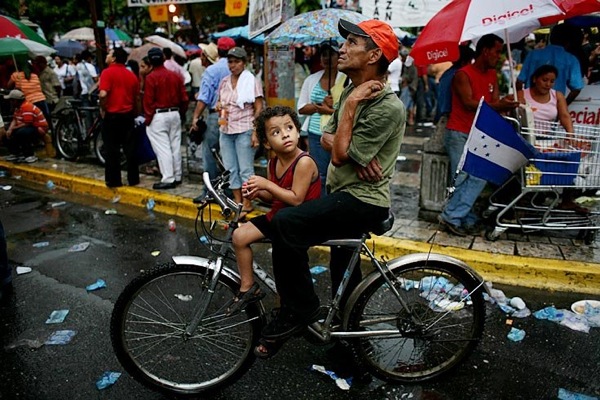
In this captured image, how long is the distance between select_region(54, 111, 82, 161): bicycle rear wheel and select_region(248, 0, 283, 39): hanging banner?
15.1 ft

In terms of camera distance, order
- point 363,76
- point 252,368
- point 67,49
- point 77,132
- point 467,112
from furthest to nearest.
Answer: point 67,49 → point 77,132 → point 467,112 → point 252,368 → point 363,76

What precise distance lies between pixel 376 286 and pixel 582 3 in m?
3.18

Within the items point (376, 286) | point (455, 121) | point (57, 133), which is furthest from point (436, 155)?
point (57, 133)

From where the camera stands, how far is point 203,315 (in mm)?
2912

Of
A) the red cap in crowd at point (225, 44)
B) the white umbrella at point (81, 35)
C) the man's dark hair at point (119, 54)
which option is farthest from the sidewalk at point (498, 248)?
the white umbrella at point (81, 35)

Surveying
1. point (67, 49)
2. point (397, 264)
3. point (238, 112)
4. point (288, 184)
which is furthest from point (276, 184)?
point (67, 49)

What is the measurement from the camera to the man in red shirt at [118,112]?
707 centimetres

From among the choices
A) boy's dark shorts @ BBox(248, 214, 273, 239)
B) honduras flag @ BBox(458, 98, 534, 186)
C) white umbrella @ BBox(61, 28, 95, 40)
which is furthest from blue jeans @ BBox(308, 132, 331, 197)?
white umbrella @ BBox(61, 28, 95, 40)

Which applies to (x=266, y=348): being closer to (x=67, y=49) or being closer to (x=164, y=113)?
(x=164, y=113)

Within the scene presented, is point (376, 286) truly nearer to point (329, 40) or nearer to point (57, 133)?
point (329, 40)

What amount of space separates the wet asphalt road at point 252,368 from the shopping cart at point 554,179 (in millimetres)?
910

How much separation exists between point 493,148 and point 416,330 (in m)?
2.19

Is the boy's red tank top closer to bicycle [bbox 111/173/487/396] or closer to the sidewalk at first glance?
bicycle [bbox 111/173/487/396]

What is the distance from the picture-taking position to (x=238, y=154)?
20.3 ft
